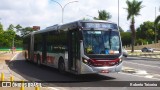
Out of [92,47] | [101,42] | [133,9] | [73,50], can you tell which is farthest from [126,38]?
[92,47]

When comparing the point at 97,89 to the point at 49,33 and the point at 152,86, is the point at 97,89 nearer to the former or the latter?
the point at 152,86

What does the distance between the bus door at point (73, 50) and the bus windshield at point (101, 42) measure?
1.94 ft

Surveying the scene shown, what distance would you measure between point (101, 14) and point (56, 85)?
269 ft

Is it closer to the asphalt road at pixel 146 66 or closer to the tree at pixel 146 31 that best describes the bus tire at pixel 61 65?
the asphalt road at pixel 146 66

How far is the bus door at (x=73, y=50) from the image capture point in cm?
1942

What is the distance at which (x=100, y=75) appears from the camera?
72.6 ft

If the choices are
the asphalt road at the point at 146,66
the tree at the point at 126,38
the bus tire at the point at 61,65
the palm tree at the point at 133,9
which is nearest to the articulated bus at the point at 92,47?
the bus tire at the point at 61,65

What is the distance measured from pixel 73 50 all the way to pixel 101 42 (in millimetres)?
1797

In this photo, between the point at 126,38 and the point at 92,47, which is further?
the point at 126,38

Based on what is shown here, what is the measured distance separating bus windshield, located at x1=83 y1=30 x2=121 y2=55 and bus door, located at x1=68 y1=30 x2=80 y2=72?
0.59 meters

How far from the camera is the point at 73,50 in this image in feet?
66.0

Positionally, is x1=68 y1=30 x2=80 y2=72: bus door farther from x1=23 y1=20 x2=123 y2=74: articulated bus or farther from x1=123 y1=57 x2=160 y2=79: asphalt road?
x1=123 y1=57 x2=160 y2=79: asphalt road

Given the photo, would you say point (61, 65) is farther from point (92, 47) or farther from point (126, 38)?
point (126, 38)

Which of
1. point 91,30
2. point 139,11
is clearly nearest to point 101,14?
point 139,11
